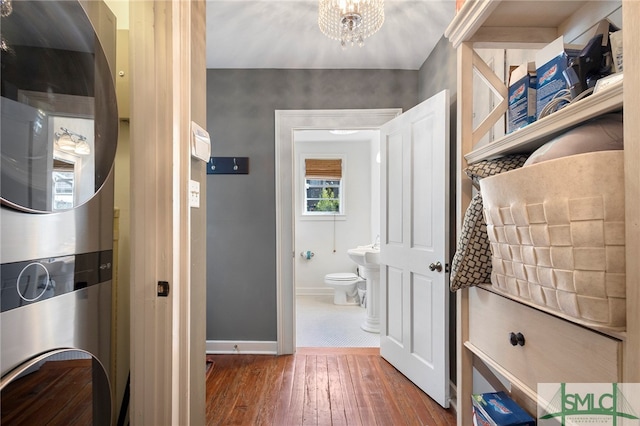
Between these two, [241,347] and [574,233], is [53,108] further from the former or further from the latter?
[241,347]

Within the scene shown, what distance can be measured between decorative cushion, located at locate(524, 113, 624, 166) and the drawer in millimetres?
356

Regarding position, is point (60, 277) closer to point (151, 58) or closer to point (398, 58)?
point (151, 58)

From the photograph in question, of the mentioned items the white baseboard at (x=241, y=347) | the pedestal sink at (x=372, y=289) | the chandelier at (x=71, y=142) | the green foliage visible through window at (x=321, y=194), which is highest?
the green foliage visible through window at (x=321, y=194)

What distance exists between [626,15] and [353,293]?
405 cm

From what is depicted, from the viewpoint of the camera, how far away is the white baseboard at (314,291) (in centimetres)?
469

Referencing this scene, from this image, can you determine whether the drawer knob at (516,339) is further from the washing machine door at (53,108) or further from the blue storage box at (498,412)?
the washing machine door at (53,108)

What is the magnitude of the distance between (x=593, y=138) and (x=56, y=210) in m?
1.16

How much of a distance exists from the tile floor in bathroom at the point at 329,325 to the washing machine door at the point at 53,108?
8.28ft

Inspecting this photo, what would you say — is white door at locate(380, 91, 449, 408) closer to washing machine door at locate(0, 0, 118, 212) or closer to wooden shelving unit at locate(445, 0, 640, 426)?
wooden shelving unit at locate(445, 0, 640, 426)

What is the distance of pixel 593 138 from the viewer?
23.8 inches

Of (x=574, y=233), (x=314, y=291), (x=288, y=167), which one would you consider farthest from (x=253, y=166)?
(x=314, y=291)

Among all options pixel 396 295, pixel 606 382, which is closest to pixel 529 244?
pixel 606 382

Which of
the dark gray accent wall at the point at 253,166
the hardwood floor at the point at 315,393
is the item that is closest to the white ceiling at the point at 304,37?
the dark gray accent wall at the point at 253,166

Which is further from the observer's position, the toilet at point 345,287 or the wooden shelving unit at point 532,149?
the toilet at point 345,287
